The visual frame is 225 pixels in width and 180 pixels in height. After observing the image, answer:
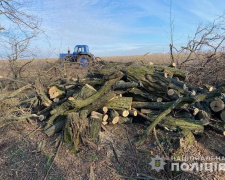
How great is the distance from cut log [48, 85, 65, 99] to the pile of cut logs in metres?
0.18

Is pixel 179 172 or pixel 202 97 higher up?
pixel 202 97

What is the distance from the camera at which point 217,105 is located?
163 inches

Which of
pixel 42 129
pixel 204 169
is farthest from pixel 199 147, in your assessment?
pixel 42 129

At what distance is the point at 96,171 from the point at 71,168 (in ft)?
1.54

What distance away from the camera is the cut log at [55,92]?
204 inches

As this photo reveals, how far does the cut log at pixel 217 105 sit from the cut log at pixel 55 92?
3.70m

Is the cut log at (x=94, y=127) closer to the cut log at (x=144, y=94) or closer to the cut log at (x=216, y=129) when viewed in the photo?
the cut log at (x=144, y=94)

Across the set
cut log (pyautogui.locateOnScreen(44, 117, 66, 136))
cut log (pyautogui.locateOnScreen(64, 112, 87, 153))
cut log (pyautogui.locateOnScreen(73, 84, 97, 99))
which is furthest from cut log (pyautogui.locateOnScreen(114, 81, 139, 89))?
cut log (pyautogui.locateOnScreen(44, 117, 66, 136))

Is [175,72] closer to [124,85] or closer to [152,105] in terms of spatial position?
[152,105]

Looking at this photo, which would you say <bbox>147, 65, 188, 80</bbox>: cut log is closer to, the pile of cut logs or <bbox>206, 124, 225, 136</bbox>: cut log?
the pile of cut logs

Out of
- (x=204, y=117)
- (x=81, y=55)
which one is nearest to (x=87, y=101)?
(x=204, y=117)

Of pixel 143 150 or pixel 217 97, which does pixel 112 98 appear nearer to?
pixel 143 150

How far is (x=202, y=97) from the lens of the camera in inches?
161

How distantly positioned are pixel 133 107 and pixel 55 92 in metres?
2.15
